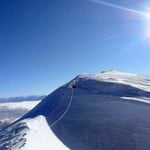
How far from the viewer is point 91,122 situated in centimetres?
1988

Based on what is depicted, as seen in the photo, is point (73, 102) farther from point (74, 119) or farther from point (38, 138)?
point (38, 138)

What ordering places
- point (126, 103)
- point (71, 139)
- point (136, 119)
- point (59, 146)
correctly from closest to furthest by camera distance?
point (59, 146), point (71, 139), point (136, 119), point (126, 103)

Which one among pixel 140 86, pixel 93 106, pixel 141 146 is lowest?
pixel 141 146

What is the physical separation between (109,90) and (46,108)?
6.62 m

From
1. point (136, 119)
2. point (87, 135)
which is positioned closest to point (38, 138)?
point (87, 135)

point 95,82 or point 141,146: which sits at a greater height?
point 95,82

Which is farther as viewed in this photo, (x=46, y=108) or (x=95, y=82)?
(x=95, y=82)

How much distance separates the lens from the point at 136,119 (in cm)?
1980

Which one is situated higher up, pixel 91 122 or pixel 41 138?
pixel 91 122

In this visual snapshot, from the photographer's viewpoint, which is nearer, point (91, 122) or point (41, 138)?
point (41, 138)

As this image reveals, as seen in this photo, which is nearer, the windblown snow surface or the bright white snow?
the bright white snow

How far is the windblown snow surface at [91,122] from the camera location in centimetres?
1655

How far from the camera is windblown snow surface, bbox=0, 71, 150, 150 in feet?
54.3

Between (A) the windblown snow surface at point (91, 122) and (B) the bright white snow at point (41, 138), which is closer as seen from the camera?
(B) the bright white snow at point (41, 138)
